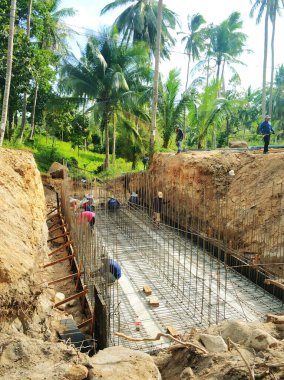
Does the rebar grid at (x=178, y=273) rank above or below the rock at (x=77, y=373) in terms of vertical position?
below

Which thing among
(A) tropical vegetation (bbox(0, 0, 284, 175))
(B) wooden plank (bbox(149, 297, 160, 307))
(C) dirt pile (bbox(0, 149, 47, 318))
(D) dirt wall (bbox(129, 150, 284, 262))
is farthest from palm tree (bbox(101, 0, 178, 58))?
(B) wooden plank (bbox(149, 297, 160, 307))

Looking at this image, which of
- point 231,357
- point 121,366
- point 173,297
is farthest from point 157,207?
point 121,366

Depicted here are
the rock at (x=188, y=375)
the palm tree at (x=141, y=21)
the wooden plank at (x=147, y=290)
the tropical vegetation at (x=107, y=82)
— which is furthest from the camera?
the palm tree at (x=141, y=21)

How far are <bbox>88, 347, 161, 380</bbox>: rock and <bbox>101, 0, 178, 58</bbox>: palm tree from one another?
17266 millimetres

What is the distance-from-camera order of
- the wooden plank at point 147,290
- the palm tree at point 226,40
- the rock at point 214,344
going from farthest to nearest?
the palm tree at point 226,40 < the wooden plank at point 147,290 < the rock at point 214,344

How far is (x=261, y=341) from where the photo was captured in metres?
2.81

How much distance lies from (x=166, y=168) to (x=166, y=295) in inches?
257

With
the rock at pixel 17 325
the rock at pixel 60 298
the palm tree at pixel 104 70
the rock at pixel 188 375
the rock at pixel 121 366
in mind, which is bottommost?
the rock at pixel 60 298

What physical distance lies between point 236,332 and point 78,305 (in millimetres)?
3354

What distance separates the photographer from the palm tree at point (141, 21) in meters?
17.3

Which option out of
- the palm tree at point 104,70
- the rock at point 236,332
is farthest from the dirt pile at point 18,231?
the palm tree at point 104,70

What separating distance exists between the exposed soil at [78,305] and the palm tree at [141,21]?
10.3 m

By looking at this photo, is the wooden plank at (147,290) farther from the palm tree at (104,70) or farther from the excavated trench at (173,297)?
the palm tree at (104,70)

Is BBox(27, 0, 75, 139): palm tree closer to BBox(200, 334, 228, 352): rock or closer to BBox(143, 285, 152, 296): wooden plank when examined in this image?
BBox(143, 285, 152, 296): wooden plank
